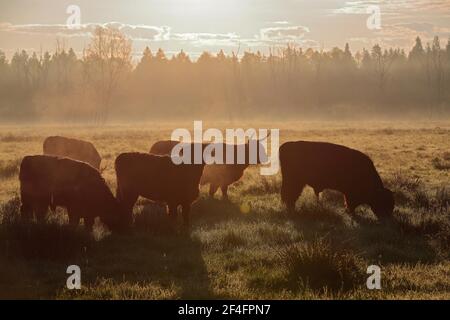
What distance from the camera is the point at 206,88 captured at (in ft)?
346

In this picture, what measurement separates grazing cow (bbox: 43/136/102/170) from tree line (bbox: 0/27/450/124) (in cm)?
5755

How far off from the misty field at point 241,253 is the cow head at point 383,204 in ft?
0.82

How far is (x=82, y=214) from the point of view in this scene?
10070 mm

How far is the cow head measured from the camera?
1148 centimetres

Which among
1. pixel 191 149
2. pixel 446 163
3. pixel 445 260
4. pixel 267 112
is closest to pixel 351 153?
pixel 191 149

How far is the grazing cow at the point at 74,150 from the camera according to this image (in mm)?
18203

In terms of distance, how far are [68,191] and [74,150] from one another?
28.9 ft

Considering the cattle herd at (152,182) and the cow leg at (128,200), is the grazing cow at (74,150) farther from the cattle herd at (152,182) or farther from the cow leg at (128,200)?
the cow leg at (128,200)

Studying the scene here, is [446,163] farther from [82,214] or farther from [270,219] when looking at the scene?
[82,214]

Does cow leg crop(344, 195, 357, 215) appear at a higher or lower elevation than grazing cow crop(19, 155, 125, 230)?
lower

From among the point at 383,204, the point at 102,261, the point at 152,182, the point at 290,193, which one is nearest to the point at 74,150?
the point at 152,182

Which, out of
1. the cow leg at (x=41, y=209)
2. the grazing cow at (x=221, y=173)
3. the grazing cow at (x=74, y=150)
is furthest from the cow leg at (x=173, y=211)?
the grazing cow at (x=74, y=150)

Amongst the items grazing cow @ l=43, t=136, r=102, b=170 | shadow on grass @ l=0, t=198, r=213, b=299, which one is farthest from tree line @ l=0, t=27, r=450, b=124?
shadow on grass @ l=0, t=198, r=213, b=299

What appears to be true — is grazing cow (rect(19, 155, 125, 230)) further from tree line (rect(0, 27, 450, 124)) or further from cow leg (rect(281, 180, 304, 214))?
tree line (rect(0, 27, 450, 124))
